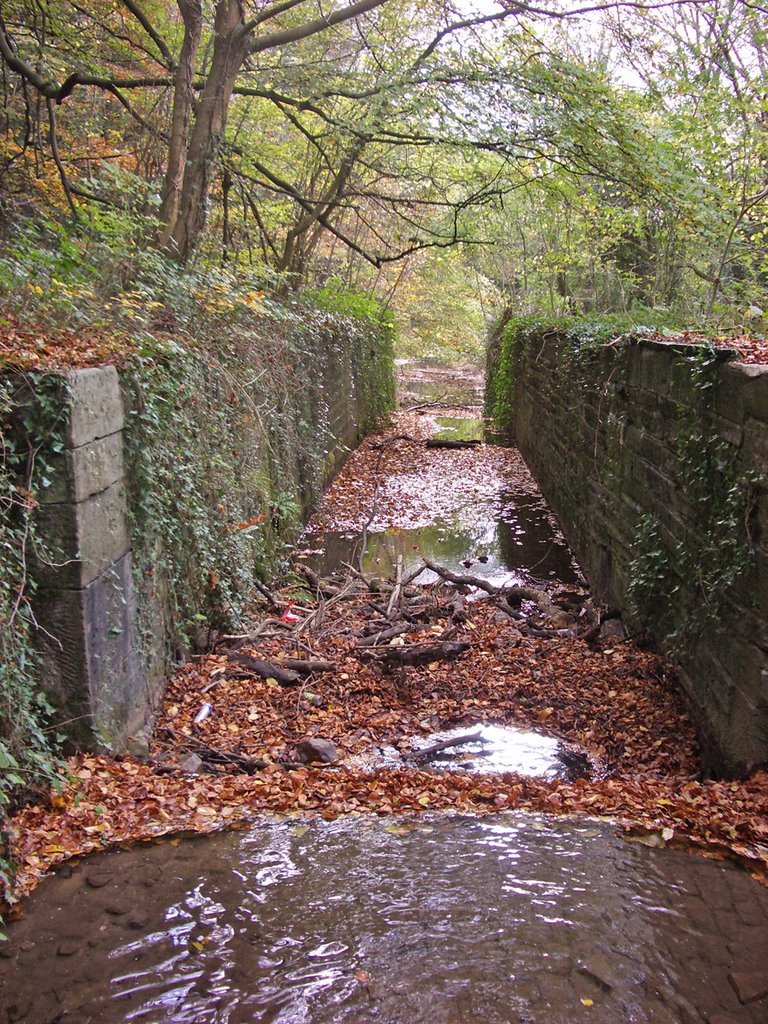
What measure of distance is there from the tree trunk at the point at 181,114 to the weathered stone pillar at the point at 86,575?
4.10 metres

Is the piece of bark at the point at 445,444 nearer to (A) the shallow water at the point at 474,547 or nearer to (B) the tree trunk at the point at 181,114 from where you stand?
(A) the shallow water at the point at 474,547

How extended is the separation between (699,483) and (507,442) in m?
13.8

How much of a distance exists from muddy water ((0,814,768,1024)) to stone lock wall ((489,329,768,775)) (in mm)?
1316

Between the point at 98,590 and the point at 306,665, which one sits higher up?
the point at 98,590

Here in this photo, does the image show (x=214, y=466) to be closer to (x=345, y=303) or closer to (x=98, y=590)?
(x=98, y=590)

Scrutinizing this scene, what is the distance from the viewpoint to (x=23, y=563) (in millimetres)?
3521

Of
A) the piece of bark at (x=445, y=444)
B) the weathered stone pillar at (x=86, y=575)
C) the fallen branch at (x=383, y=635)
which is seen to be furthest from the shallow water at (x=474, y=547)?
the piece of bark at (x=445, y=444)

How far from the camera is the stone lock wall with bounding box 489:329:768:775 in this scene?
404cm

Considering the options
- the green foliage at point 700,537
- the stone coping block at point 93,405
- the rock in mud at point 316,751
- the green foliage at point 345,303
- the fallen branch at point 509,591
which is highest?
the green foliage at point 345,303

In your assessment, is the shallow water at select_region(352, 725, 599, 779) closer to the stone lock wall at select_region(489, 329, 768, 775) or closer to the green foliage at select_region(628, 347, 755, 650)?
the stone lock wall at select_region(489, 329, 768, 775)

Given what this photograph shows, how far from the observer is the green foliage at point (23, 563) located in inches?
139

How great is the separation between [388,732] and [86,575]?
2341mm

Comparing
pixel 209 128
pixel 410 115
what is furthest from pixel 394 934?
pixel 410 115

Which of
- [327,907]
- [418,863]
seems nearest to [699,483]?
[418,863]
